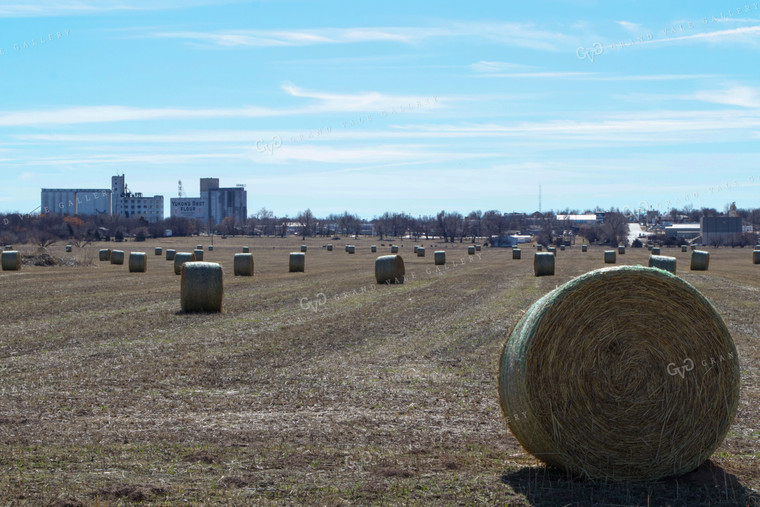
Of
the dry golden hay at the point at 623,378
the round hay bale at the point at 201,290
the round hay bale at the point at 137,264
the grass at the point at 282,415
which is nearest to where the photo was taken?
the grass at the point at 282,415

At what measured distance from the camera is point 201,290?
23391 mm

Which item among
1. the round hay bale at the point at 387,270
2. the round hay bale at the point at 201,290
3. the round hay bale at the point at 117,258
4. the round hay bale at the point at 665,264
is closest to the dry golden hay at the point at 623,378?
the round hay bale at the point at 201,290

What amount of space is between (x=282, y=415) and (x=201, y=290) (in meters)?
13.1

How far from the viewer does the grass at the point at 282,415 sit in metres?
7.63

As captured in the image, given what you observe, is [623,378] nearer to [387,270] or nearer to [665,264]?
[387,270]

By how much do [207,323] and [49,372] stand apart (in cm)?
737

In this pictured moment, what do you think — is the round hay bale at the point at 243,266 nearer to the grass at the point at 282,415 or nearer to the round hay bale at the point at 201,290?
the round hay bale at the point at 201,290

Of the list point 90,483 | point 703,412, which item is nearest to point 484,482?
point 703,412

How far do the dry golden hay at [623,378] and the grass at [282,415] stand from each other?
30 centimetres

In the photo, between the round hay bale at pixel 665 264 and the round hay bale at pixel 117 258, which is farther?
the round hay bale at pixel 117 258

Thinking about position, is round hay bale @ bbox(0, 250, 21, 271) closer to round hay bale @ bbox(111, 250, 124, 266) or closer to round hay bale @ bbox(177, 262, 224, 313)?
round hay bale @ bbox(111, 250, 124, 266)

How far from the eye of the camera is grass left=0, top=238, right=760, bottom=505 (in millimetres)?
7633

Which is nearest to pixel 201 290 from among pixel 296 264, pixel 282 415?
pixel 282 415

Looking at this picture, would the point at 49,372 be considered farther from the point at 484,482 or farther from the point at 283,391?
the point at 484,482
